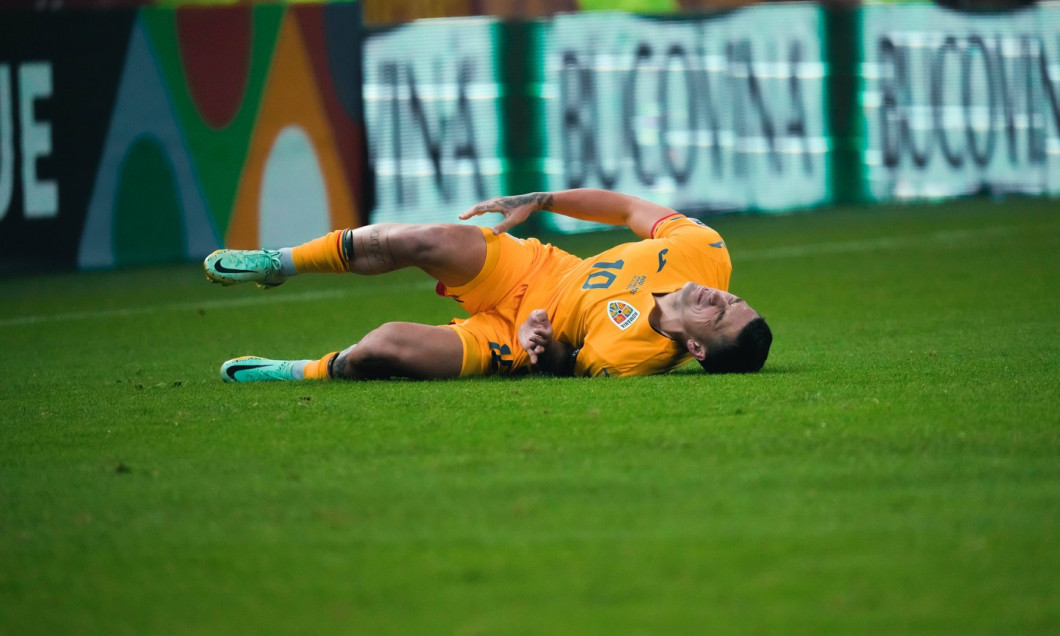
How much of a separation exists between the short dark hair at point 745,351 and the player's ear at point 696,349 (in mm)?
37

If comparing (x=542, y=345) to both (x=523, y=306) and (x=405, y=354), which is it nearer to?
(x=523, y=306)

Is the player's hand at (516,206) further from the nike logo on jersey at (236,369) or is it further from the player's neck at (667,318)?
the nike logo on jersey at (236,369)

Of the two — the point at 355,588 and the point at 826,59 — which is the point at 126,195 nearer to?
the point at 826,59

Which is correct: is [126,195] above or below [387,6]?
below

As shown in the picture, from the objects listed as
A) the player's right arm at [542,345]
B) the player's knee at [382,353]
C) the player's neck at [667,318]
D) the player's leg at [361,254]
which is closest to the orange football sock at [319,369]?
the player's knee at [382,353]

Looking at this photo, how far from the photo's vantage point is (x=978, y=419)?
4070 mm

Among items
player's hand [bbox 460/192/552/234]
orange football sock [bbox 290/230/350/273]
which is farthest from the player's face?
orange football sock [bbox 290/230/350/273]

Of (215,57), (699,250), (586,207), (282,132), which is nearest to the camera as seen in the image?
(699,250)

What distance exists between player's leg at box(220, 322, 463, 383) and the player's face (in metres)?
0.84

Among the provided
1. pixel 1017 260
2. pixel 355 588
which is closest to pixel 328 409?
pixel 355 588

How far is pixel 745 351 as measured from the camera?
5000mm

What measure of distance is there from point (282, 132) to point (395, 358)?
6.42 metres

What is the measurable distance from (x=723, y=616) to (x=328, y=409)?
2.22 m

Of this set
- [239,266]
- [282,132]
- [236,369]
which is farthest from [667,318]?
[282,132]
